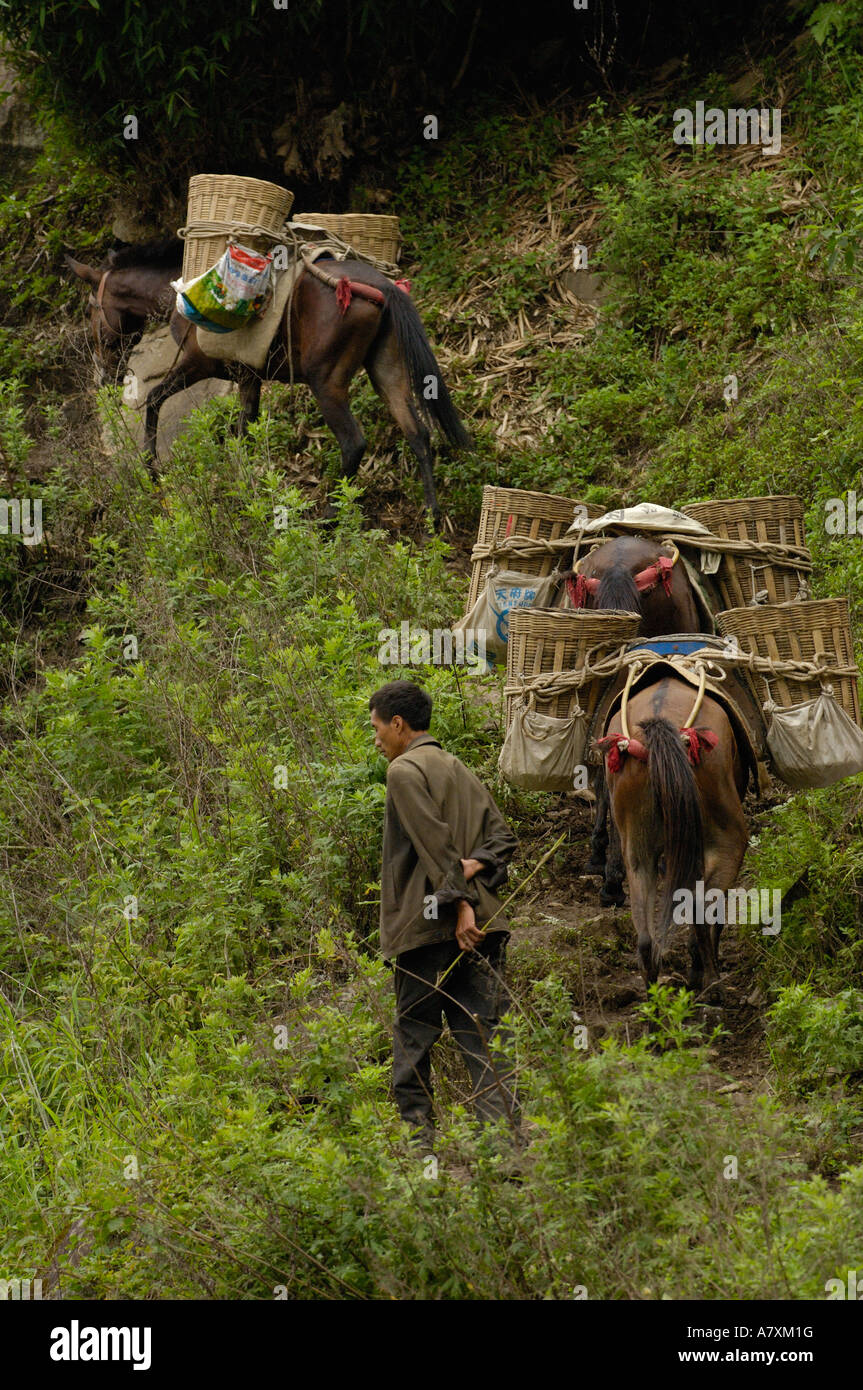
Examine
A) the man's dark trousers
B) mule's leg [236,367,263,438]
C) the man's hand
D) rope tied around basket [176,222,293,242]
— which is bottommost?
the man's dark trousers

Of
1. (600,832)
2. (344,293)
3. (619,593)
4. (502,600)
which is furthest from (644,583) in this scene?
(344,293)

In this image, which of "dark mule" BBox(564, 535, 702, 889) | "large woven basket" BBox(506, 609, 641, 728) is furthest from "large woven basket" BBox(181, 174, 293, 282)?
"large woven basket" BBox(506, 609, 641, 728)

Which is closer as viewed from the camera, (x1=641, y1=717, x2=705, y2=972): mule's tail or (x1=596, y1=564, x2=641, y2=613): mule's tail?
(x1=641, y1=717, x2=705, y2=972): mule's tail

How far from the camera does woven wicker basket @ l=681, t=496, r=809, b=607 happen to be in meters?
7.34

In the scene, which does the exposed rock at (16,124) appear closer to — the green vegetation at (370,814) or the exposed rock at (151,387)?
the green vegetation at (370,814)

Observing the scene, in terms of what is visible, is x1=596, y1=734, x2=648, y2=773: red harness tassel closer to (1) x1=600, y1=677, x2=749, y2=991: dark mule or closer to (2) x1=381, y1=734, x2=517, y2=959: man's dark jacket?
(1) x1=600, y1=677, x2=749, y2=991: dark mule

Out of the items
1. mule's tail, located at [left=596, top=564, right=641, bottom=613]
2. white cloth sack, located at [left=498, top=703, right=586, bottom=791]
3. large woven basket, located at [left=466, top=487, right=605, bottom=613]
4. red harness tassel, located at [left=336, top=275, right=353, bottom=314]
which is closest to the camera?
white cloth sack, located at [left=498, top=703, right=586, bottom=791]

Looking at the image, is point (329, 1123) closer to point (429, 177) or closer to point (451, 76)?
point (429, 177)

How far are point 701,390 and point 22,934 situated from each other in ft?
22.1

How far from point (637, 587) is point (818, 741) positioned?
1207mm

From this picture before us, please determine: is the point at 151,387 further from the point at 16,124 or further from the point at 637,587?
the point at 637,587

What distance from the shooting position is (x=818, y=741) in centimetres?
609

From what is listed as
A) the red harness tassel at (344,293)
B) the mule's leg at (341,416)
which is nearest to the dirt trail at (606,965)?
the mule's leg at (341,416)

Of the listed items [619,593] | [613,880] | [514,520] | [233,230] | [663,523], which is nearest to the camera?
[619,593]
